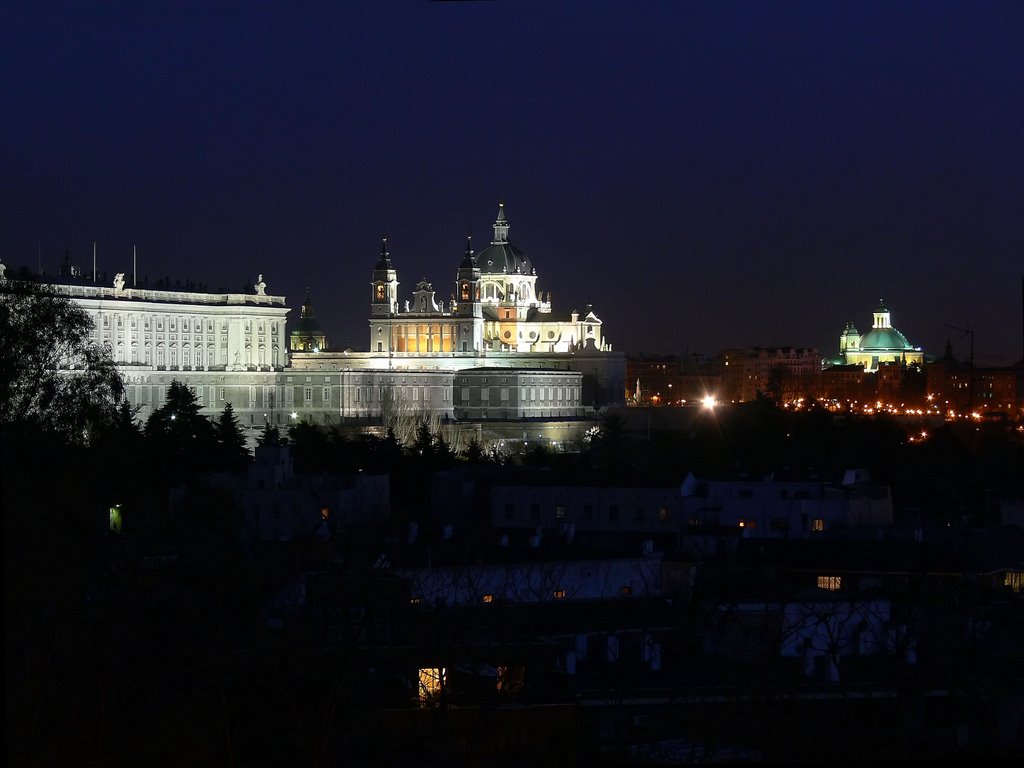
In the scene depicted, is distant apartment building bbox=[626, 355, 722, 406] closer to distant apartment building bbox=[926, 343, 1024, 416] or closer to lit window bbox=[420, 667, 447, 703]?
distant apartment building bbox=[926, 343, 1024, 416]

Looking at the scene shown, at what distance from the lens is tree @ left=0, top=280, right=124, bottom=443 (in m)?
18.8

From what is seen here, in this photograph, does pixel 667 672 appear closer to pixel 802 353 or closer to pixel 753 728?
pixel 753 728

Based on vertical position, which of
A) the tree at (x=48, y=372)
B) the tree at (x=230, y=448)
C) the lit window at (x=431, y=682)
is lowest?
the lit window at (x=431, y=682)

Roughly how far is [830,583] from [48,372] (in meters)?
11.8

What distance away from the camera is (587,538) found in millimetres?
34312

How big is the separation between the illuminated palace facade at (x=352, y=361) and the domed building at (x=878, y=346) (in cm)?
4587

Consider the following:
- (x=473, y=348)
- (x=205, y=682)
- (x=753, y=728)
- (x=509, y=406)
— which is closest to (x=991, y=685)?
(x=753, y=728)

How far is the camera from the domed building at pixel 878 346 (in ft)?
483

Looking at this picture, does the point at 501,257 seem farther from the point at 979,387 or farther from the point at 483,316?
the point at 979,387

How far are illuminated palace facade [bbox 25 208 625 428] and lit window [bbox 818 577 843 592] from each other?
2088 inches

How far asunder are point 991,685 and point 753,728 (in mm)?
2690

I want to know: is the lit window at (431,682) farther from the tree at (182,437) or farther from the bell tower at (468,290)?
the bell tower at (468,290)

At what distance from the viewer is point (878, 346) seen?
149 metres

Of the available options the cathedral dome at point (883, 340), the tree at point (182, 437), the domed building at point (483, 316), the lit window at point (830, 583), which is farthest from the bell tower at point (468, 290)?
the lit window at point (830, 583)
